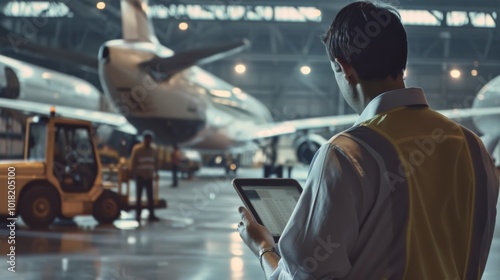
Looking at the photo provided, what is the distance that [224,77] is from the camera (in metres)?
40.0

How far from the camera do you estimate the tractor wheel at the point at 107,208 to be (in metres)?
11.1

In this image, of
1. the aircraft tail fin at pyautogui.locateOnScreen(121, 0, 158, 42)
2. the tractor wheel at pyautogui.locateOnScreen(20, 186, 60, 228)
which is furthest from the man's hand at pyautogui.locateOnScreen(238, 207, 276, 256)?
the aircraft tail fin at pyautogui.locateOnScreen(121, 0, 158, 42)

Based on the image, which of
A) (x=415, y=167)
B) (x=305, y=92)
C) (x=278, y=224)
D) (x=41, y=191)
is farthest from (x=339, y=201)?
(x=305, y=92)

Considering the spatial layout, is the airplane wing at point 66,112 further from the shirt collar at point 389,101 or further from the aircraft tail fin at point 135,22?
the shirt collar at point 389,101

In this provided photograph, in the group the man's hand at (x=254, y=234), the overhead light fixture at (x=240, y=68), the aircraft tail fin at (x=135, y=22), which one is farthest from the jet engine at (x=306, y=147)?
the man's hand at (x=254, y=234)

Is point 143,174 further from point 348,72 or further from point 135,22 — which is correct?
point 348,72

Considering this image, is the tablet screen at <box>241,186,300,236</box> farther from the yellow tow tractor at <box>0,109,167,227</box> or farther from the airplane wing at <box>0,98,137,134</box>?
the airplane wing at <box>0,98,137,134</box>

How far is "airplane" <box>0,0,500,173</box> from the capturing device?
18.8 metres

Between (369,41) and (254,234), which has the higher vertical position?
(369,41)

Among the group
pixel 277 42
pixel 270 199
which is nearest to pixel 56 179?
pixel 270 199

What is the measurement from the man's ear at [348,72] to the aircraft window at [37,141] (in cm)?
989

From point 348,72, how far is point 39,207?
9313mm

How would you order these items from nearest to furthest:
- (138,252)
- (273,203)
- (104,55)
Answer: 1. (273,203)
2. (138,252)
3. (104,55)

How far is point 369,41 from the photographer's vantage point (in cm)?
163
